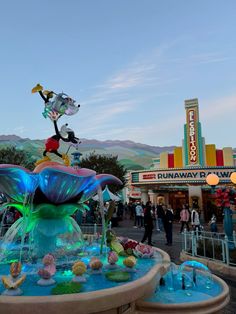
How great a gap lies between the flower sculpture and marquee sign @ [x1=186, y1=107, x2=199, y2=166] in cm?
2306

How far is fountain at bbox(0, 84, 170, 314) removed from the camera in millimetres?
3756

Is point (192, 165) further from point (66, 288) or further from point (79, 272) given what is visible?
point (66, 288)

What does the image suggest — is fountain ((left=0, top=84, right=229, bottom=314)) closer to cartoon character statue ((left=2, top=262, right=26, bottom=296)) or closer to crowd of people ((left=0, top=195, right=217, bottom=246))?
cartoon character statue ((left=2, top=262, right=26, bottom=296))

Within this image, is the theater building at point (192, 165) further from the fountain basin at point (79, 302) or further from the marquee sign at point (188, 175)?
the fountain basin at point (79, 302)

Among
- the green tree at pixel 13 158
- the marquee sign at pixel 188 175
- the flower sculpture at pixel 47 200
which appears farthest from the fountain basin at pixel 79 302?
the green tree at pixel 13 158

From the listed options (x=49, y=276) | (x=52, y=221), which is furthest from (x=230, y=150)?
(x=49, y=276)

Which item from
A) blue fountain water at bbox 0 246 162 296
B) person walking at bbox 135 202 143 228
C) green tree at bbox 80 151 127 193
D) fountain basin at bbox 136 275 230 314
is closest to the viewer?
fountain basin at bbox 136 275 230 314

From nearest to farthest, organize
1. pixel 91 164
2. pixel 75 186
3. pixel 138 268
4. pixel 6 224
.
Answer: pixel 138 268
pixel 75 186
pixel 6 224
pixel 91 164

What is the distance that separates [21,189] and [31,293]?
10.7 feet

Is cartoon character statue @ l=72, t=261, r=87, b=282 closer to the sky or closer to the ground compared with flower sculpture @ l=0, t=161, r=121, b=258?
closer to the ground

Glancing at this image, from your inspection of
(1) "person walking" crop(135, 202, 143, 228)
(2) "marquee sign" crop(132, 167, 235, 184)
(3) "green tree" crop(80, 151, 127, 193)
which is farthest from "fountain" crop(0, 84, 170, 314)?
(3) "green tree" crop(80, 151, 127, 193)

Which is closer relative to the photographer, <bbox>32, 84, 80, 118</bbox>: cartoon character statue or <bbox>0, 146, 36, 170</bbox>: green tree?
<bbox>32, 84, 80, 118</bbox>: cartoon character statue

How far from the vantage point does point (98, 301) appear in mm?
3672

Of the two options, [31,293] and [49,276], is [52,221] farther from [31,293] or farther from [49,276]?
[31,293]
